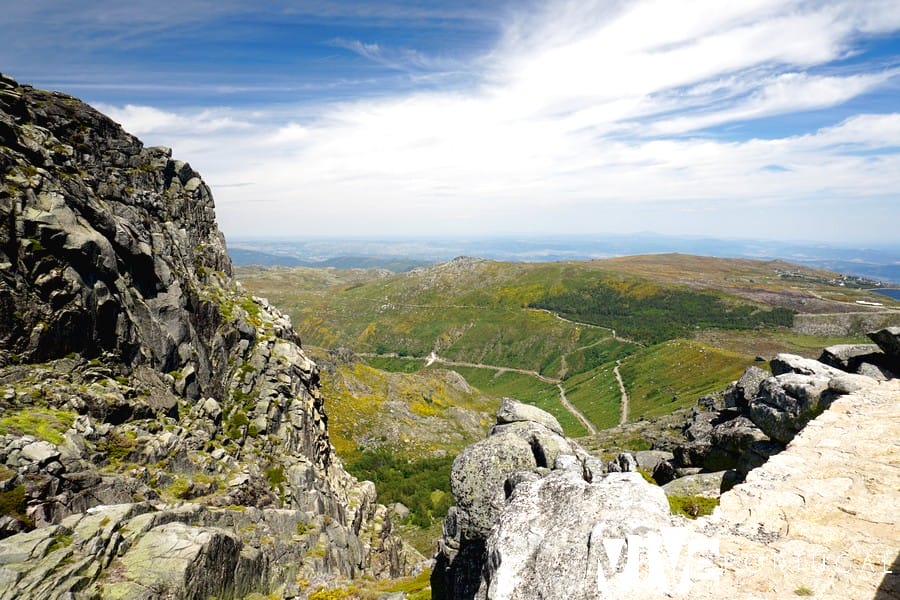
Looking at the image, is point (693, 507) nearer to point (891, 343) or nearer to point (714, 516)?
point (714, 516)

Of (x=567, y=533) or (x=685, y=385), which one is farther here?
(x=685, y=385)

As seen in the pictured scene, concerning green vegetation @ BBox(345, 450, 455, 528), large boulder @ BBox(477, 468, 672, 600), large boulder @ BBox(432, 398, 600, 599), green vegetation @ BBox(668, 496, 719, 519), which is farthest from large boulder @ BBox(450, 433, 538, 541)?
green vegetation @ BBox(345, 450, 455, 528)

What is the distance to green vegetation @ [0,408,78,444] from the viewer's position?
25844 mm

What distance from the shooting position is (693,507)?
20.8m

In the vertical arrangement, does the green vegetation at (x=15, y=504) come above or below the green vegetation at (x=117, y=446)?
above

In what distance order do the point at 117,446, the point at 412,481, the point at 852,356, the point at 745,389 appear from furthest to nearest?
the point at 412,481
the point at 745,389
the point at 852,356
the point at 117,446

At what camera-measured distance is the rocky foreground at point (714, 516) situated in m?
13.8

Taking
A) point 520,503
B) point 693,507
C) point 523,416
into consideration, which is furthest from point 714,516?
point 523,416

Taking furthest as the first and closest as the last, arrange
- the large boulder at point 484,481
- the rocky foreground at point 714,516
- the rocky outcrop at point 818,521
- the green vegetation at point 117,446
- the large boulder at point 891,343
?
1. the large boulder at point 891,343
2. the green vegetation at point 117,446
3. the large boulder at point 484,481
4. the rocky foreground at point 714,516
5. the rocky outcrop at point 818,521

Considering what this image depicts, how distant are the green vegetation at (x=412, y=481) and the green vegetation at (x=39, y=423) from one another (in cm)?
6424

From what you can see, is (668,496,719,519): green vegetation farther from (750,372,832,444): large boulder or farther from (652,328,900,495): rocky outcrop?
(750,372,832,444): large boulder

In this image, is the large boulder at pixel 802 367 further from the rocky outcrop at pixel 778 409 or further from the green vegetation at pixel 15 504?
the green vegetation at pixel 15 504

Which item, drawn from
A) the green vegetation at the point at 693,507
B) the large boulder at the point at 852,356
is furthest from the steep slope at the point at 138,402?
the large boulder at the point at 852,356

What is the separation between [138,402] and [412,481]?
7144cm
